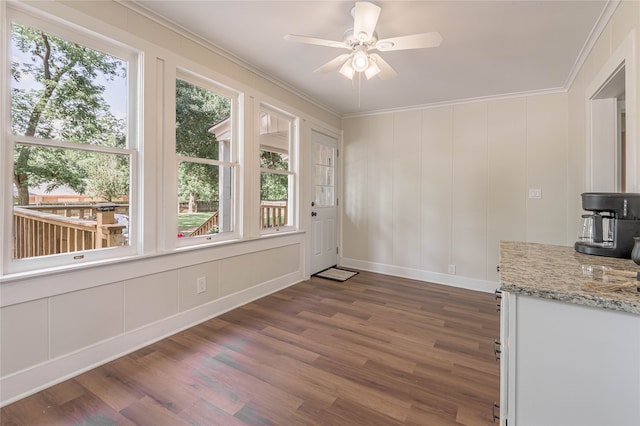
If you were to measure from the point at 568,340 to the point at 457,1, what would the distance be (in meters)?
2.11

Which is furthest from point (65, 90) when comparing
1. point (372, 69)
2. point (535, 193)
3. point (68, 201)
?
point (535, 193)

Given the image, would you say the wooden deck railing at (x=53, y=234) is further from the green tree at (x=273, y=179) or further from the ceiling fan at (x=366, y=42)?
the ceiling fan at (x=366, y=42)

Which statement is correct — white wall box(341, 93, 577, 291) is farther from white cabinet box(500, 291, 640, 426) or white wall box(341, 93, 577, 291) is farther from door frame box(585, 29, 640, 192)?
white cabinet box(500, 291, 640, 426)

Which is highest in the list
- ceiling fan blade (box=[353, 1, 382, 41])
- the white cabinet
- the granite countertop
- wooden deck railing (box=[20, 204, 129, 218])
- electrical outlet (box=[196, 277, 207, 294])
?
ceiling fan blade (box=[353, 1, 382, 41])

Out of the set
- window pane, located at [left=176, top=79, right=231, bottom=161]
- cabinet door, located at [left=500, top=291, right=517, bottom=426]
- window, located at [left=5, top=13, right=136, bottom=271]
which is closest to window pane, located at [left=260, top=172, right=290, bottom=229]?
window pane, located at [left=176, top=79, right=231, bottom=161]

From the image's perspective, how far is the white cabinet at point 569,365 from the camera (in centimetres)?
88

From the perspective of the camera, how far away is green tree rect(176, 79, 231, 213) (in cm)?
249

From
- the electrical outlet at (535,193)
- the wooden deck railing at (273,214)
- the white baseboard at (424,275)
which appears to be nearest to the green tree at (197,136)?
the wooden deck railing at (273,214)

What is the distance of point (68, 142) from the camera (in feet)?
5.98

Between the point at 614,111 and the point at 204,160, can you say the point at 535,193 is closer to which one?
the point at 614,111

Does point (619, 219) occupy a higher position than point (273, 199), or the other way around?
point (273, 199)

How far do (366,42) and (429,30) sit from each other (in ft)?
2.12

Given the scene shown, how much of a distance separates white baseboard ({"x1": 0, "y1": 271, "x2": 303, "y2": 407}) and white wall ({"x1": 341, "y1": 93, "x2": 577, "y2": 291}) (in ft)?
8.10

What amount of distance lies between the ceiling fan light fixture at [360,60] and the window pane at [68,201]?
1.85m
